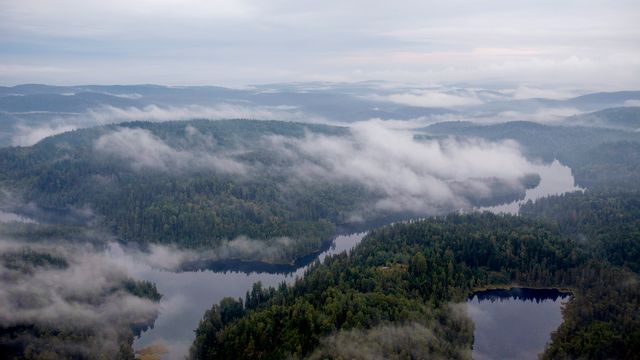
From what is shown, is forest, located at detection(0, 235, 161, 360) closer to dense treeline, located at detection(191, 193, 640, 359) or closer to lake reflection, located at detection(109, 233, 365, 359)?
lake reflection, located at detection(109, 233, 365, 359)

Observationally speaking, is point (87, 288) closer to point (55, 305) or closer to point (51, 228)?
point (55, 305)

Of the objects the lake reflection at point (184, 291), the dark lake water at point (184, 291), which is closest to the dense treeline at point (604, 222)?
the dark lake water at point (184, 291)

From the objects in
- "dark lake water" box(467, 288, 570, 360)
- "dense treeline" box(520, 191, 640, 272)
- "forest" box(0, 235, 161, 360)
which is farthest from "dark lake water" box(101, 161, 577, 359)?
"dense treeline" box(520, 191, 640, 272)

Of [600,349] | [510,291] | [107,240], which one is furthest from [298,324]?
[107,240]

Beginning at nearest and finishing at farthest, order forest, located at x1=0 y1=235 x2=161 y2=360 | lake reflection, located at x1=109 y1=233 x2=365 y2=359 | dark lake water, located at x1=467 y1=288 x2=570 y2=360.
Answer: forest, located at x1=0 y1=235 x2=161 y2=360, dark lake water, located at x1=467 y1=288 x2=570 y2=360, lake reflection, located at x1=109 y1=233 x2=365 y2=359

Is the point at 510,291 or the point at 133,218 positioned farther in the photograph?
the point at 133,218
